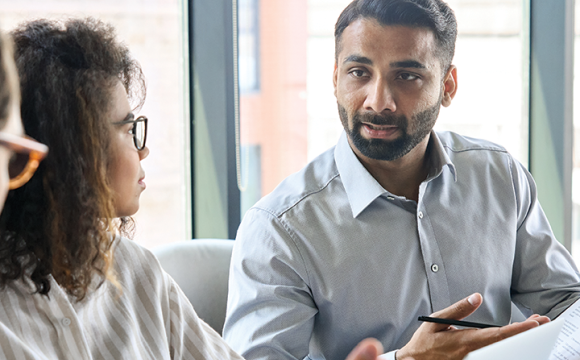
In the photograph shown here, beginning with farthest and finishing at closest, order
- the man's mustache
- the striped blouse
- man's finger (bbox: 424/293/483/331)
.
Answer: the man's mustache, man's finger (bbox: 424/293/483/331), the striped blouse

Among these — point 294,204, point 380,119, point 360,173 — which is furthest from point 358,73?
point 294,204

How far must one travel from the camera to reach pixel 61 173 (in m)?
0.85

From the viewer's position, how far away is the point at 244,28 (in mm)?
2184

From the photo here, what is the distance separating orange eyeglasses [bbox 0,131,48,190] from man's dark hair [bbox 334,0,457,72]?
1103 millimetres

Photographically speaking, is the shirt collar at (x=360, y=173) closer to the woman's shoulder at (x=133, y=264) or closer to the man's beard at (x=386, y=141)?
the man's beard at (x=386, y=141)

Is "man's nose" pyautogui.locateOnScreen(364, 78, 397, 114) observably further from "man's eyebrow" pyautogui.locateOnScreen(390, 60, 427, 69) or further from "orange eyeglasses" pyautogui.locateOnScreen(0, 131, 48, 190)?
"orange eyeglasses" pyautogui.locateOnScreen(0, 131, 48, 190)

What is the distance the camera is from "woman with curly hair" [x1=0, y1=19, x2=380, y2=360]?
2.73 ft

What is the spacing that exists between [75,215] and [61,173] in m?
0.07

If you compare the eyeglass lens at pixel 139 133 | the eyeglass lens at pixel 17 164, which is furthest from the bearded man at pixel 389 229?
the eyeglass lens at pixel 17 164

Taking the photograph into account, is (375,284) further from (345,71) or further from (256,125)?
(256,125)

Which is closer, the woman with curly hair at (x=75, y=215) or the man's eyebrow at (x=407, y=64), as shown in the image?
the woman with curly hair at (x=75, y=215)

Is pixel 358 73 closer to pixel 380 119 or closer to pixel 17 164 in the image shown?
pixel 380 119

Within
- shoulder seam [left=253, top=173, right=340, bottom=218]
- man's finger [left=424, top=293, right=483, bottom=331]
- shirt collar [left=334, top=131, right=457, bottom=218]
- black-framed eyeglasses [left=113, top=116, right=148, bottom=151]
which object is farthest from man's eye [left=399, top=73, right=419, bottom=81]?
black-framed eyeglasses [left=113, top=116, right=148, bottom=151]

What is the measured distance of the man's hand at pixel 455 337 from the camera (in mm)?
1126
